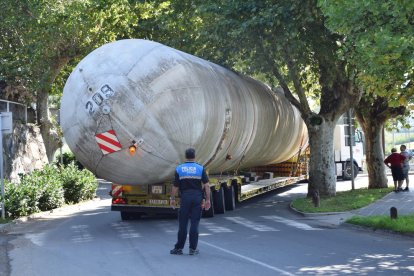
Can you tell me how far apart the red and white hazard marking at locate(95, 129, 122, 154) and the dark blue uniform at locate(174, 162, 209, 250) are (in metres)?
2.91

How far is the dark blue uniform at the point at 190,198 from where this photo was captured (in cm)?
965

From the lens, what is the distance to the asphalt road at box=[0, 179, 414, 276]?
8.66 metres

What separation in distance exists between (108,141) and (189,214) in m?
3.33

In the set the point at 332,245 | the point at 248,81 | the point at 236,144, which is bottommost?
the point at 332,245

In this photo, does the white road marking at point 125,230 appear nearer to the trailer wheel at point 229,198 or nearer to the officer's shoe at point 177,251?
the officer's shoe at point 177,251

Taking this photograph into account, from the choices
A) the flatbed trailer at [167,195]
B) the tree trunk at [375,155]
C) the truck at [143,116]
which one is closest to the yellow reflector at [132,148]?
the truck at [143,116]

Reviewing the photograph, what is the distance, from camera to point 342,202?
56.8 feet

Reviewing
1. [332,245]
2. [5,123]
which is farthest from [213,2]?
[332,245]

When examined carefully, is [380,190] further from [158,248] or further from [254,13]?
[158,248]

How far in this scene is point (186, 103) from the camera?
42.0 feet

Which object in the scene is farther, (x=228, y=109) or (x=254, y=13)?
(x=254, y=13)

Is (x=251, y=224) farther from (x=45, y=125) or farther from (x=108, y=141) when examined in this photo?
(x=45, y=125)

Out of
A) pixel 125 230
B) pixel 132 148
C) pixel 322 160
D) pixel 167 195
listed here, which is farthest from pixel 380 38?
pixel 322 160

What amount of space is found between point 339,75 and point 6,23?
1060 centimetres
